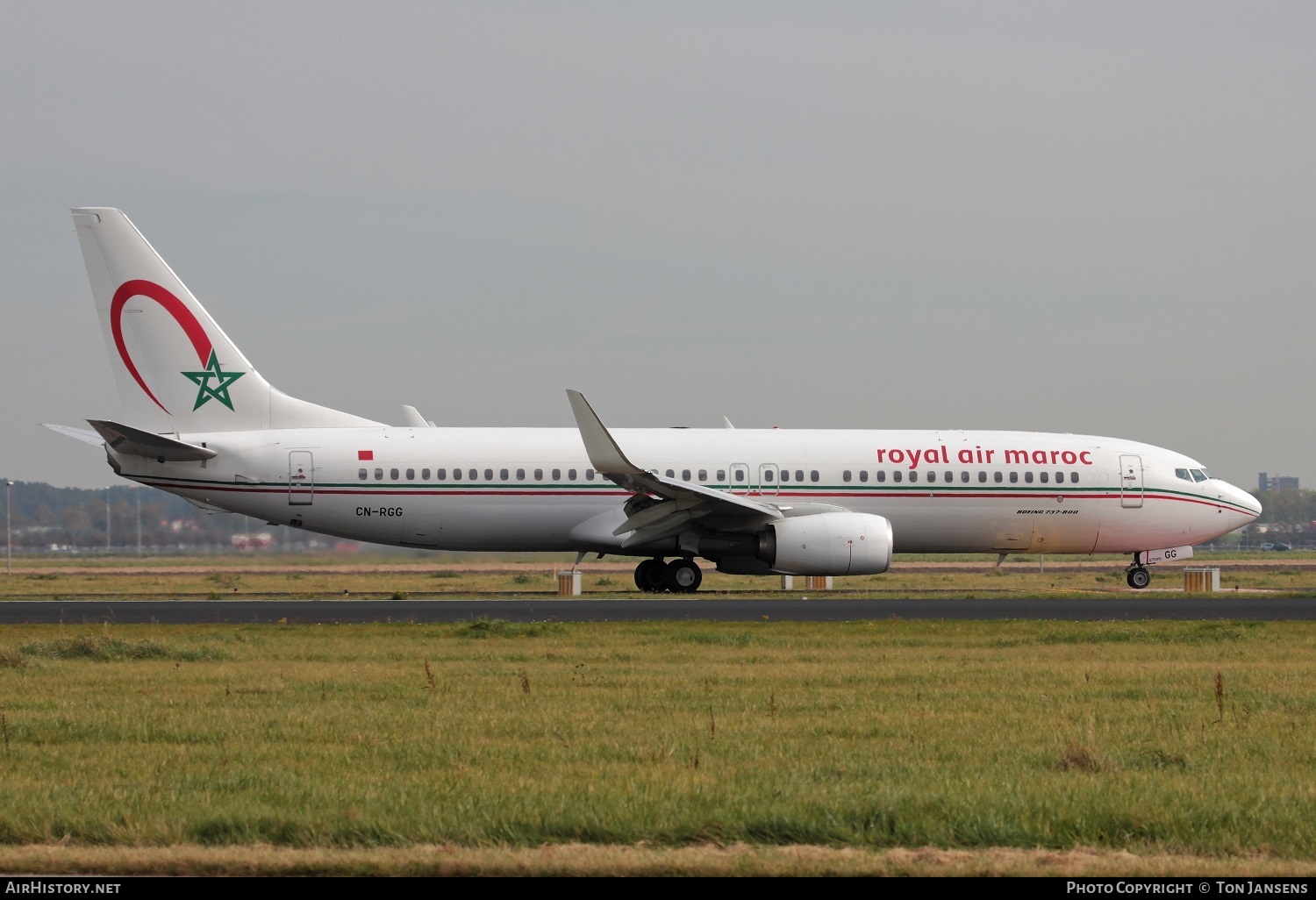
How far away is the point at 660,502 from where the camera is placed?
29.5 metres

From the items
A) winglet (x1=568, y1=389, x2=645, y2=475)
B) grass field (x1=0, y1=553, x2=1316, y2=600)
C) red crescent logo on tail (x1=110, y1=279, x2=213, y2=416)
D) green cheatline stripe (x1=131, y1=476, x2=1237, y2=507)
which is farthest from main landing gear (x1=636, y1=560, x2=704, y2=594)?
red crescent logo on tail (x1=110, y1=279, x2=213, y2=416)

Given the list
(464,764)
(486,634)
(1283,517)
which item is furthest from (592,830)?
(1283,517)

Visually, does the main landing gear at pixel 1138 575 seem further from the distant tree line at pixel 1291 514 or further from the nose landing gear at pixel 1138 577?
the distant tree line at pixel 1291 514

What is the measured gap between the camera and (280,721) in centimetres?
1172

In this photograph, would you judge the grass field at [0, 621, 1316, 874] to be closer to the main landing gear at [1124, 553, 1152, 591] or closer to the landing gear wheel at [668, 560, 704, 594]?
the landing gear wheel at [668, 560, 704, 594]

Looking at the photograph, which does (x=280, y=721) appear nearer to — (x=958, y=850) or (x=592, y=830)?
(x=592, y=830)

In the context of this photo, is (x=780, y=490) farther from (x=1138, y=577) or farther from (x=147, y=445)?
(x=147, y=445)

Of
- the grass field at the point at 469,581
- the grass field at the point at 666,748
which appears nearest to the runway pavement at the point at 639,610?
the grass field at the point at 469,581

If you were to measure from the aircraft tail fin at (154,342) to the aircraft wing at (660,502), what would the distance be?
26.3ft

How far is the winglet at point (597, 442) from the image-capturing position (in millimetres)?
27453

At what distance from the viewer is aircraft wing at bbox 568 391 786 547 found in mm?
27891

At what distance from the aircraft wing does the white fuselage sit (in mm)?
974

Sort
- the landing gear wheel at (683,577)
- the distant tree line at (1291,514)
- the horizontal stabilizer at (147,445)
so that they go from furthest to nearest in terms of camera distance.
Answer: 1. the distant tree line at (1291,514)
2. the landing gear wheel at (683,577)
3. the horizontal stabilizer at (147,445)

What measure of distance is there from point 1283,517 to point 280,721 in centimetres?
16154
